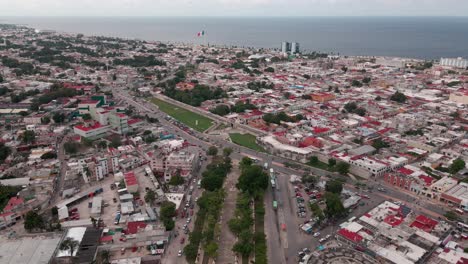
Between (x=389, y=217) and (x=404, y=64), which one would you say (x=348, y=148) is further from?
(x=404, y=64)

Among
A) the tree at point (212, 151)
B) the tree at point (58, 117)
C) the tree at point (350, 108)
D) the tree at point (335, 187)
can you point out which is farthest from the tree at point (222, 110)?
the tree at point (335, 187)

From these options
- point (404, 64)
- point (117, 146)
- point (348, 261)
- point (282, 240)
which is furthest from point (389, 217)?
point (404, 64)

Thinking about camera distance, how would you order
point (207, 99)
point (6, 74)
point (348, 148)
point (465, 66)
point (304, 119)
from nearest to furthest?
point (348, 148), point (304, 119), point (207, 99), point (6, 74), point (465, 66)

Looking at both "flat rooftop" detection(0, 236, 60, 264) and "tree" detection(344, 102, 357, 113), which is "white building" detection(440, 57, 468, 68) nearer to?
"tree" detection(344, 102, 357, 113)

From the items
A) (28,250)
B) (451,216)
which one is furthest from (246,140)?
(28,250)

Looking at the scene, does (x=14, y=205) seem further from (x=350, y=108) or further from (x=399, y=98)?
(x=399, y=98)

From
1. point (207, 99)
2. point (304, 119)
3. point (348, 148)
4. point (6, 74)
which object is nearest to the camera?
point (348, 148)
